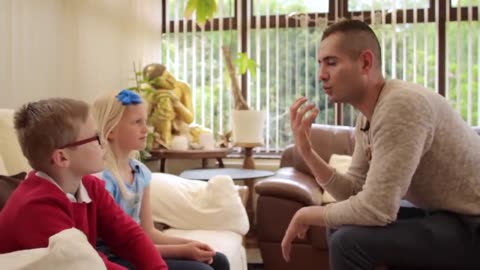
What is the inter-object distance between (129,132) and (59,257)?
3.09ft

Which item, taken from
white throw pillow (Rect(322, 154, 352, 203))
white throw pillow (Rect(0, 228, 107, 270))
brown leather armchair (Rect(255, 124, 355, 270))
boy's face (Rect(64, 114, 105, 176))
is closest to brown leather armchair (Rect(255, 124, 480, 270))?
brown leather armchair (Rect(255, 124, 355, 270))

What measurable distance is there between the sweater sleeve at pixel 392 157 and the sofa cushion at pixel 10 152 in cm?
107

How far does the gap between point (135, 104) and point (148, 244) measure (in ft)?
1.86

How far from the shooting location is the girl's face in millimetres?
1736

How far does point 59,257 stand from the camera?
0.83m

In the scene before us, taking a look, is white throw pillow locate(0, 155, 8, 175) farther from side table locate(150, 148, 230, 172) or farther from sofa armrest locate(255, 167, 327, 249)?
side table locate(150, 148, 230, 172)

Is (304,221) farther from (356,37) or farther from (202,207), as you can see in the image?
(202,207)

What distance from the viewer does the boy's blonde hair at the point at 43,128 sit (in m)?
1.18

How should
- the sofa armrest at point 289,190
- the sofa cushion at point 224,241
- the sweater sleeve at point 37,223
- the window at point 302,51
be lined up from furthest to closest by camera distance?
the window at point 302,51 < the sofa armrest at point 289,190 < the sofa cushion at point 224,241 < the sweater sleeve at point 37,223

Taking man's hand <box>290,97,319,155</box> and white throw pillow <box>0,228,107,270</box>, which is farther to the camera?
man's hand <box>290,97,319,155</box>

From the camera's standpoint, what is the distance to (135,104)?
1771 mm

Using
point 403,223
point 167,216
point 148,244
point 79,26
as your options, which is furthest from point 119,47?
point 403,223

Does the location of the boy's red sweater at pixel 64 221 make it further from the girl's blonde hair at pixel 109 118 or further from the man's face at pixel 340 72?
the man's face at pixel 340 72

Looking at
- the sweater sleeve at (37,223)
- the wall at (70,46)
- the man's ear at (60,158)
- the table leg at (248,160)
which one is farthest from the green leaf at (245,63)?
the sweater sleeve at (37,223)
